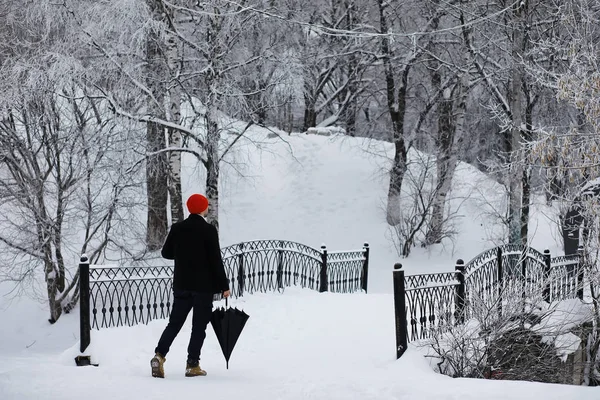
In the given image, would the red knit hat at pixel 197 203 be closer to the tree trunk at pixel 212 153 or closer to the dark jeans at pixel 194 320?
the dark jeans at pixel 194 320

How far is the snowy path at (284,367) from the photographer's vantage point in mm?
5840

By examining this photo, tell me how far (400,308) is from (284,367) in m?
1.42

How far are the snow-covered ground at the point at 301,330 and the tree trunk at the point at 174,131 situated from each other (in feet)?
4.85

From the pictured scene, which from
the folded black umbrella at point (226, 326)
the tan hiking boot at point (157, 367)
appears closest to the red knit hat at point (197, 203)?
the folded black umbrella at point (226, 326)

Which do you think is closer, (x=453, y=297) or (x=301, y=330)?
(x=453, y=297)

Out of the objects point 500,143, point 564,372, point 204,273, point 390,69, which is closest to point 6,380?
point 204,273

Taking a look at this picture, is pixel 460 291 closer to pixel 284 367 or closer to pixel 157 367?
pixel 284 367

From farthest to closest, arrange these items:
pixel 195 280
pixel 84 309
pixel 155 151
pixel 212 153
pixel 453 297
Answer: pixel 155 151
pixel 212 153
pixel 453 297
pixel 84 309
pixel 195 280

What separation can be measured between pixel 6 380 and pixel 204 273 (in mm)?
1930

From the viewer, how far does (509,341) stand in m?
7.61

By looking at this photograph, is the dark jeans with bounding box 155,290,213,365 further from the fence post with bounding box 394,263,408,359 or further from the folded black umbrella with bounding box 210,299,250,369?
the fence post with bounding box 394,263,408,359

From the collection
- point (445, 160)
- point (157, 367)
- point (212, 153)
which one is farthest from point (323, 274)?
point (445, 160)

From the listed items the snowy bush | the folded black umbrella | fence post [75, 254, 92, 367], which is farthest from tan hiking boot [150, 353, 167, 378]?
the snowy bush

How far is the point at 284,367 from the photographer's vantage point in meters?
7.91
